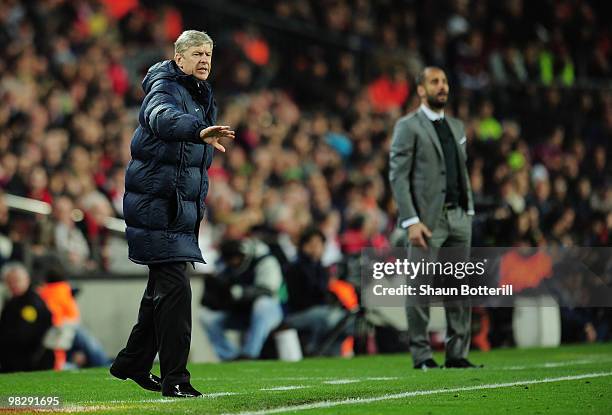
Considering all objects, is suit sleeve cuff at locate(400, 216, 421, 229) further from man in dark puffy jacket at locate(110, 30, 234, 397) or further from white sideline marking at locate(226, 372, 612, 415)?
man in dark puffy jacket at locate(110, 30, 234, 397)

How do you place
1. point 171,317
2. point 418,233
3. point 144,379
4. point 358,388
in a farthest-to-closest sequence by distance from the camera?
point 418,233 < point 358,388 < point 144,379 < point 171,317

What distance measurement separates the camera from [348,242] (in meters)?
16.9

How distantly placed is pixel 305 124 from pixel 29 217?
672cm

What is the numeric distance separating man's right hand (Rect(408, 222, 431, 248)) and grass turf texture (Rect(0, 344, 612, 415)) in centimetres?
93

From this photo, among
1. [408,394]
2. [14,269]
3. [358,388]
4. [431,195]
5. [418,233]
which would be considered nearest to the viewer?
[408,394]

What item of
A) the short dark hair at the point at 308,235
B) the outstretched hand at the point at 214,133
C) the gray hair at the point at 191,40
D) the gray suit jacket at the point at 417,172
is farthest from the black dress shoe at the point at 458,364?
the short dark hair at the point at 308,235

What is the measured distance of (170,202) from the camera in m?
8.08

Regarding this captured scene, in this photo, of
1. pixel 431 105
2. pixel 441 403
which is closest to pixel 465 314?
pixel 431 105

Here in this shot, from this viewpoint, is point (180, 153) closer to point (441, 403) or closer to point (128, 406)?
point (128, 406)

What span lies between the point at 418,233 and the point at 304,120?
36.5ft

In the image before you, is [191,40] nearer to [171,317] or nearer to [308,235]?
[171,317]

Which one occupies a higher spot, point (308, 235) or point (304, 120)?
point (304, 120)

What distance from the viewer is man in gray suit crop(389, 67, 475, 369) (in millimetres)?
10680

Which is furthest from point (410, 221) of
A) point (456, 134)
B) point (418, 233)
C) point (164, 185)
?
point (164, 185)
